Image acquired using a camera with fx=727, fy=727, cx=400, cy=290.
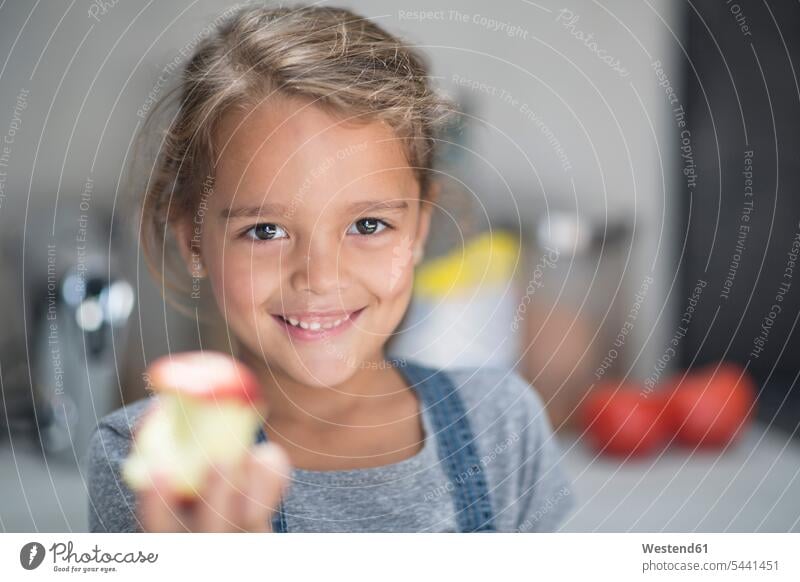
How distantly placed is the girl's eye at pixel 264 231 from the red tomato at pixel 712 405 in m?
0.31

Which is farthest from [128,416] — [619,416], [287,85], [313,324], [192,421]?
[619,416]

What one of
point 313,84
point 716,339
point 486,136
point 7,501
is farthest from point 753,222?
point 7,501

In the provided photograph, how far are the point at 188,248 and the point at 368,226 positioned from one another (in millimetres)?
130

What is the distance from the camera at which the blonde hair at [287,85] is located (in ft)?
1.62

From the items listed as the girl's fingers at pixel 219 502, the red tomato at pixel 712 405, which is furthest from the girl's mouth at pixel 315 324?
the red tomato at pixel 712 405

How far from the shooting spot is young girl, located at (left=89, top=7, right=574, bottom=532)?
49cm

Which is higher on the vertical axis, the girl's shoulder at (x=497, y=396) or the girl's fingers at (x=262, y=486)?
the girl's shoulder at (x=497, y=396)

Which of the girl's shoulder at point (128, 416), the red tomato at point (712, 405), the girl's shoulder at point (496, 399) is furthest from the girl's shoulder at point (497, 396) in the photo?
the girl's shoulder at point (128, 416)

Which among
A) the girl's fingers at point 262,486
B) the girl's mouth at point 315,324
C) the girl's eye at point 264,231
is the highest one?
the girl's eye at point 264,231

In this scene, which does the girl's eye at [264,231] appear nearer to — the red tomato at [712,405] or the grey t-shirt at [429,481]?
the grey t-shirt at [429,481]

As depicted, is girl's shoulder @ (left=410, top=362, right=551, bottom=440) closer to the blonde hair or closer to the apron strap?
the apron strap

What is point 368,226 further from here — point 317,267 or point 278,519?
point 278,519

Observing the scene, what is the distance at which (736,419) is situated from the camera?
0.56m
